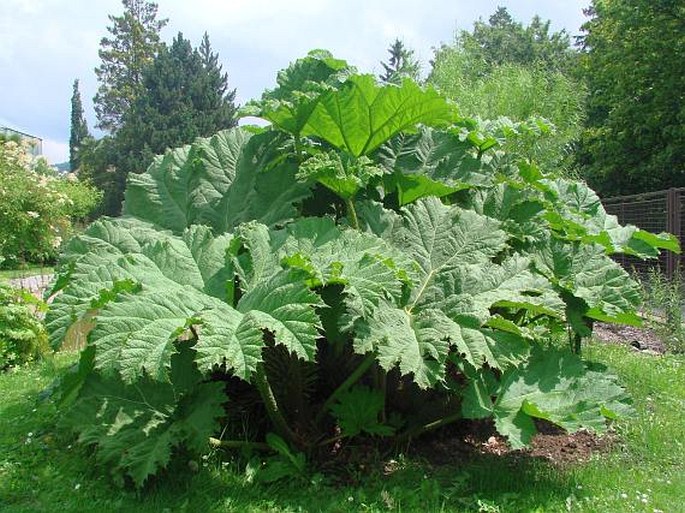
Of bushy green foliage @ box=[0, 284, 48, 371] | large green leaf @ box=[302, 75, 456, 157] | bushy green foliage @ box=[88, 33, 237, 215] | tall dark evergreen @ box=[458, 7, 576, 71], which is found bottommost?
bushy green foliage @ box=[0, 284, 48, 371]

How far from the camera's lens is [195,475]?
8.40 feet

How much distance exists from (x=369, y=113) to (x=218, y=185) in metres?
0.79

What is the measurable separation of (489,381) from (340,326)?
2.25 feet

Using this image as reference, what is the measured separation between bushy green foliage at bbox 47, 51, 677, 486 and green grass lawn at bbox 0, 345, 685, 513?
143 mm

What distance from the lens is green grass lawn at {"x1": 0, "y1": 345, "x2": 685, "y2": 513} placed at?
2.42m

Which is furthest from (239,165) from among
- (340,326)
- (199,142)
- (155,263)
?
(340,326)

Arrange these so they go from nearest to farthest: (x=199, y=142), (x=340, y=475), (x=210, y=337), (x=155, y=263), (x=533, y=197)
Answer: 1. (x=210, y=337)
2. (x=155, y=263)
3. (x=340, y=475)
4. (x=533, y=197)
5. (x=199, y=142)

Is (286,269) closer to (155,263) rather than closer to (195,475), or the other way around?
(155,263)

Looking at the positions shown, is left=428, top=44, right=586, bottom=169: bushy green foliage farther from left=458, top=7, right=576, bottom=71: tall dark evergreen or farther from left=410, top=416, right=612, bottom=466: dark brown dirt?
left=458, top=7, right=576, bottom=71: tall dark evergreen

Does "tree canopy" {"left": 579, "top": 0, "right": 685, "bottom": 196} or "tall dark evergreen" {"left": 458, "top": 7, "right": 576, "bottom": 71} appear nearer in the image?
"tree canopy" {"left": 579, "top": 0, "right": 685, "bottom": 196}

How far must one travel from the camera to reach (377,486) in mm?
2598

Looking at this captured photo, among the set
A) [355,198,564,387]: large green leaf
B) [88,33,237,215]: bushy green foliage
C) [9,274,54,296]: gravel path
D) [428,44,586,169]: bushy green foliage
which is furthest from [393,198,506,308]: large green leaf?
[88,33,237,215]: bushy green foliage

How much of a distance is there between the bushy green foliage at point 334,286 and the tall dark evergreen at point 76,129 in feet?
155

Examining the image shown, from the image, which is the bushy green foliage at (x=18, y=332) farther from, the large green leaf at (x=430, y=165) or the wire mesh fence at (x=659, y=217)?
the wire mesh fence at (x=659, y=217)
